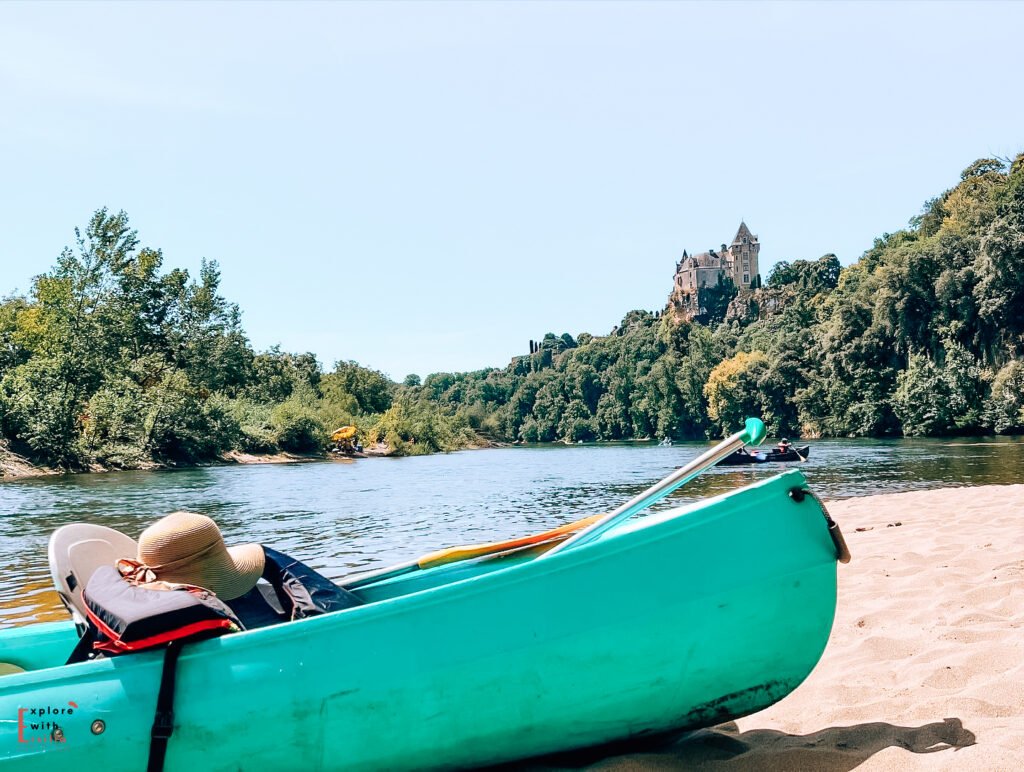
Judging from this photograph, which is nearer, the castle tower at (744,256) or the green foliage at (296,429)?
the green foliage at (296,429)

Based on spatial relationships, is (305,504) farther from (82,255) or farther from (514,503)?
(82,255)

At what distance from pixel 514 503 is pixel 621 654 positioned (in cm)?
1725

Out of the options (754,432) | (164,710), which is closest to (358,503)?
(164,710)

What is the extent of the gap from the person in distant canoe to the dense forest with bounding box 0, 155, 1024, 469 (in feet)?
129

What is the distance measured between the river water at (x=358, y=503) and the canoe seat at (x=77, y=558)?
4.51 meters

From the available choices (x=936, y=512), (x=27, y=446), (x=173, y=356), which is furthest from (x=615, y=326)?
(x=936, y=512)

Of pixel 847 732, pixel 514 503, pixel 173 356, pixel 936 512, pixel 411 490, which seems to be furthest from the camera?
pixel 173 356

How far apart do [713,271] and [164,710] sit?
141m

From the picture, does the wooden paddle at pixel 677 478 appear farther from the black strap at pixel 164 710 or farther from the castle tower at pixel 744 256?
the castle tower at pixel 744 256

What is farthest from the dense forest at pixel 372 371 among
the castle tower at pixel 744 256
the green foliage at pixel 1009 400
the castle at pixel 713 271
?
the castle tower at pixel 744 256

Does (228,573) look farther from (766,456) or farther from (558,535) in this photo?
(766,456)

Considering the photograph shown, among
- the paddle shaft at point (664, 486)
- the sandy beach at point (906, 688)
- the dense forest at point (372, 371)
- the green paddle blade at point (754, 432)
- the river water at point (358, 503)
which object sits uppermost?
the dense forest at point (372, 371)

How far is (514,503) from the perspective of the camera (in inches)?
805

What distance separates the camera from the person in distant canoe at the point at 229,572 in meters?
3.40
